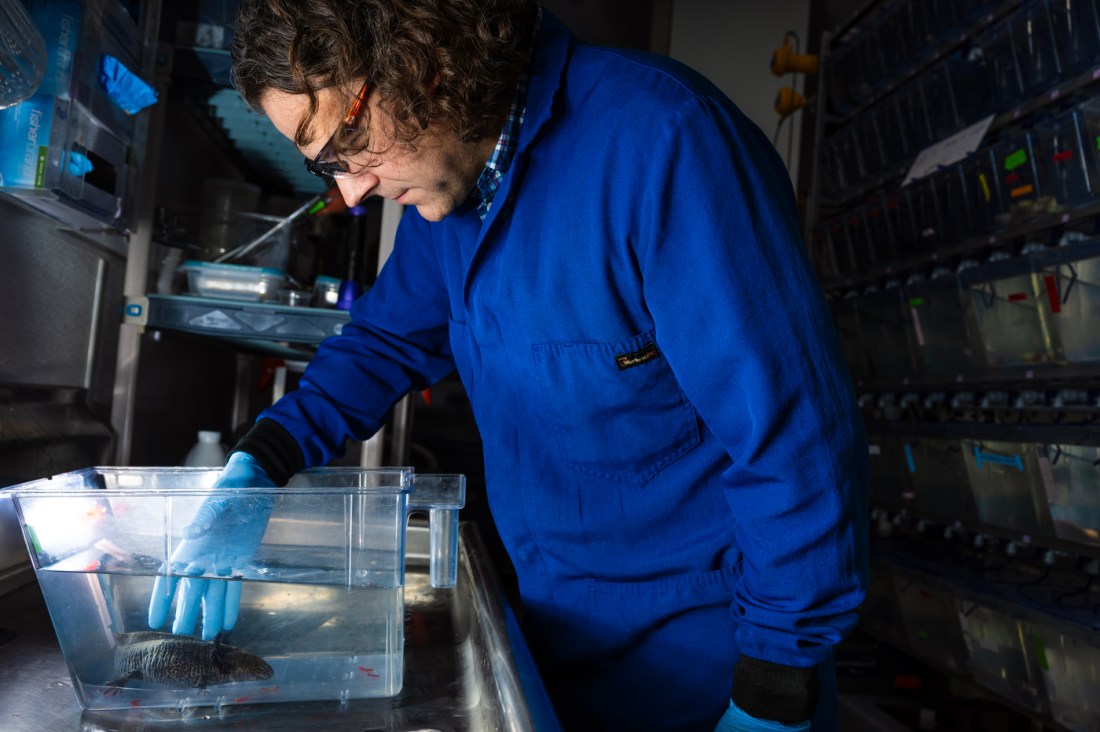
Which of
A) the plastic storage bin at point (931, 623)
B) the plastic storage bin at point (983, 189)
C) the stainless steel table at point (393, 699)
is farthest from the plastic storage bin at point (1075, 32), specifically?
the stainless steel table at point (393, 699)

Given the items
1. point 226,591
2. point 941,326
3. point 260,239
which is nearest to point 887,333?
point 941,326

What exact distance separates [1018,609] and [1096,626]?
1.11 ft

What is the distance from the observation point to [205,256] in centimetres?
233

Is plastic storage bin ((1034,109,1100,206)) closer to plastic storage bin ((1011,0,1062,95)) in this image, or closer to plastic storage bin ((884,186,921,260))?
plastic storage bin ((1011,0,1062,95))

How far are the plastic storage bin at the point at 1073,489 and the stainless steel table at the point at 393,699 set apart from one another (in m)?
2.36

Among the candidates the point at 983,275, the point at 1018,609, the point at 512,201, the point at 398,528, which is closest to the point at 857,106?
the point at 983,275

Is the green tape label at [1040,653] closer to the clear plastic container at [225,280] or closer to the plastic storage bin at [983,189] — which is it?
Answer: the plastic storage bin at [983,189]

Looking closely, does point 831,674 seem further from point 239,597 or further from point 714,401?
point 239,597

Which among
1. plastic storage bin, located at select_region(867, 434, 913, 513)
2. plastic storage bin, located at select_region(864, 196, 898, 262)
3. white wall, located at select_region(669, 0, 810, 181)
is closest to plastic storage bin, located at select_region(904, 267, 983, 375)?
plastic storage bin, located at select_region(864, 196, 898, 262)

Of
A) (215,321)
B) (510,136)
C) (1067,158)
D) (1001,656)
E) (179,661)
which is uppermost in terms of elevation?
(1067,158)

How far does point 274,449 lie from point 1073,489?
268cm

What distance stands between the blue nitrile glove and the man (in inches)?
10.2

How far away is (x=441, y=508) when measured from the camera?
111 cm

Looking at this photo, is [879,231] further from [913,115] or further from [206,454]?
[206,454]
